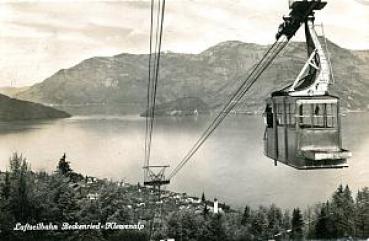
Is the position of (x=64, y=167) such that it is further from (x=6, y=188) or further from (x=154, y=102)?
(x=154, y=102)

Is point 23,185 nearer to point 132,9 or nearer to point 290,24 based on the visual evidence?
point 132,9

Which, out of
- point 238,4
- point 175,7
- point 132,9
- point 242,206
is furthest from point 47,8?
point 242,206

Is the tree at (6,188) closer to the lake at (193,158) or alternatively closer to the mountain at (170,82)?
the lake at (193,158)

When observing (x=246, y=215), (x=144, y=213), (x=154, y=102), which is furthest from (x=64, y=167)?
(x=246, y=215)

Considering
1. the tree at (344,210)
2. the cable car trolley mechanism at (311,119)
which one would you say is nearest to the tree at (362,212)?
the tree at (344,210)

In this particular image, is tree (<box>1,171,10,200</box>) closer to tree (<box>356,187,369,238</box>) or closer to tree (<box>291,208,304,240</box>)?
tree (<box>291,208,304,240</box>)

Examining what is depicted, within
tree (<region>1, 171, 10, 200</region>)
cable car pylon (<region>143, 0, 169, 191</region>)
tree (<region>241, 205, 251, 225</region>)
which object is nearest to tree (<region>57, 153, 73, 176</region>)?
tree (<region>1, 171, 10, 200</region>)
